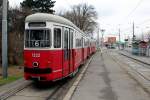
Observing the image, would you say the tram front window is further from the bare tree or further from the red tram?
the bare tree

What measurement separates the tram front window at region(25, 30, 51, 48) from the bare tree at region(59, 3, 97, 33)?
74452 mm

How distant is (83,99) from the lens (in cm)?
1142

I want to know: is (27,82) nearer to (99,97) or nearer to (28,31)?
(28,31)

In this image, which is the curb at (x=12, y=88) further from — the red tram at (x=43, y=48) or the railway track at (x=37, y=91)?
the red tram at (x=43, y=48)

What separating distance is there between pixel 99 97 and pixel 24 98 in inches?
104

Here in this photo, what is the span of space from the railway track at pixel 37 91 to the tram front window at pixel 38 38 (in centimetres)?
179

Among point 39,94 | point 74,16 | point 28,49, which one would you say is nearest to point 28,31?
point 28,49

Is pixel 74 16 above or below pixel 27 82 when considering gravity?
above

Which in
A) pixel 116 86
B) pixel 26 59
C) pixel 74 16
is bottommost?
pixel 116 86

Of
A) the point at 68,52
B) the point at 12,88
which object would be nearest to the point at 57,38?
the point at 68,52

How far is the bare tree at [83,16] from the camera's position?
89000 mm

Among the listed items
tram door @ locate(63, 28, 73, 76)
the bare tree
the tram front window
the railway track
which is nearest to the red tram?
the tram front window

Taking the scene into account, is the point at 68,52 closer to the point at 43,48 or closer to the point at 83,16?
the point at 43,48

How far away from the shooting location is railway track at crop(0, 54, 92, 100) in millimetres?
11664
